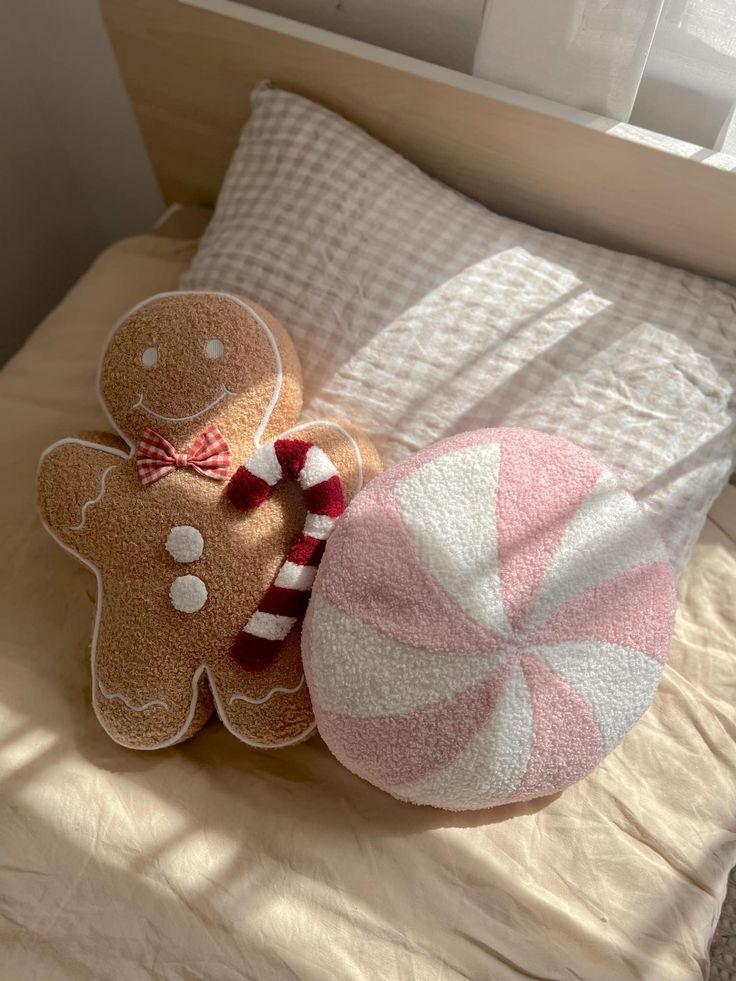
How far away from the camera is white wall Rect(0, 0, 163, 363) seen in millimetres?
1536

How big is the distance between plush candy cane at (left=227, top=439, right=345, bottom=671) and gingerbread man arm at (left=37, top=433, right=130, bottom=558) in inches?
6.8

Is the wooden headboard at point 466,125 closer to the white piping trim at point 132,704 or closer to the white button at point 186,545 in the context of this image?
the white button at point 186,545

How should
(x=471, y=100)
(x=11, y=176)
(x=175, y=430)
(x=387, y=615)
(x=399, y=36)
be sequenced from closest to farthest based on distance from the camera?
(x=387, y=615), (x=175, y=430), (x=471, y=100), (x=399, y=36), (x=11, y=176)

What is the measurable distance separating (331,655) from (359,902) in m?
0.28

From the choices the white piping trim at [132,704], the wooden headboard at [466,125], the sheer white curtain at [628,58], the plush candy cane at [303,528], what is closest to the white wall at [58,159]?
Result: the wooden headboard at [466,125]

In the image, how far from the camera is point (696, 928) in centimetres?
82

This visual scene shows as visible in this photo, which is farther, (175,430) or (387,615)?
(175,430)

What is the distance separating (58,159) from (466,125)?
1142 millimetres

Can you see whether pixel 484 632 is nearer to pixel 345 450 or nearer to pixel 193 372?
pixel 345 450

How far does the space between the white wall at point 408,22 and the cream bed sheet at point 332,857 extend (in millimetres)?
882

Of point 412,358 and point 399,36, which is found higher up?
point 399,36

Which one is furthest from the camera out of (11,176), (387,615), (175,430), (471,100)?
(11,176)

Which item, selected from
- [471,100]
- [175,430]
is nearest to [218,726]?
[175,430]

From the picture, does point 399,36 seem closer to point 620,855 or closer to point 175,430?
point 175,430
